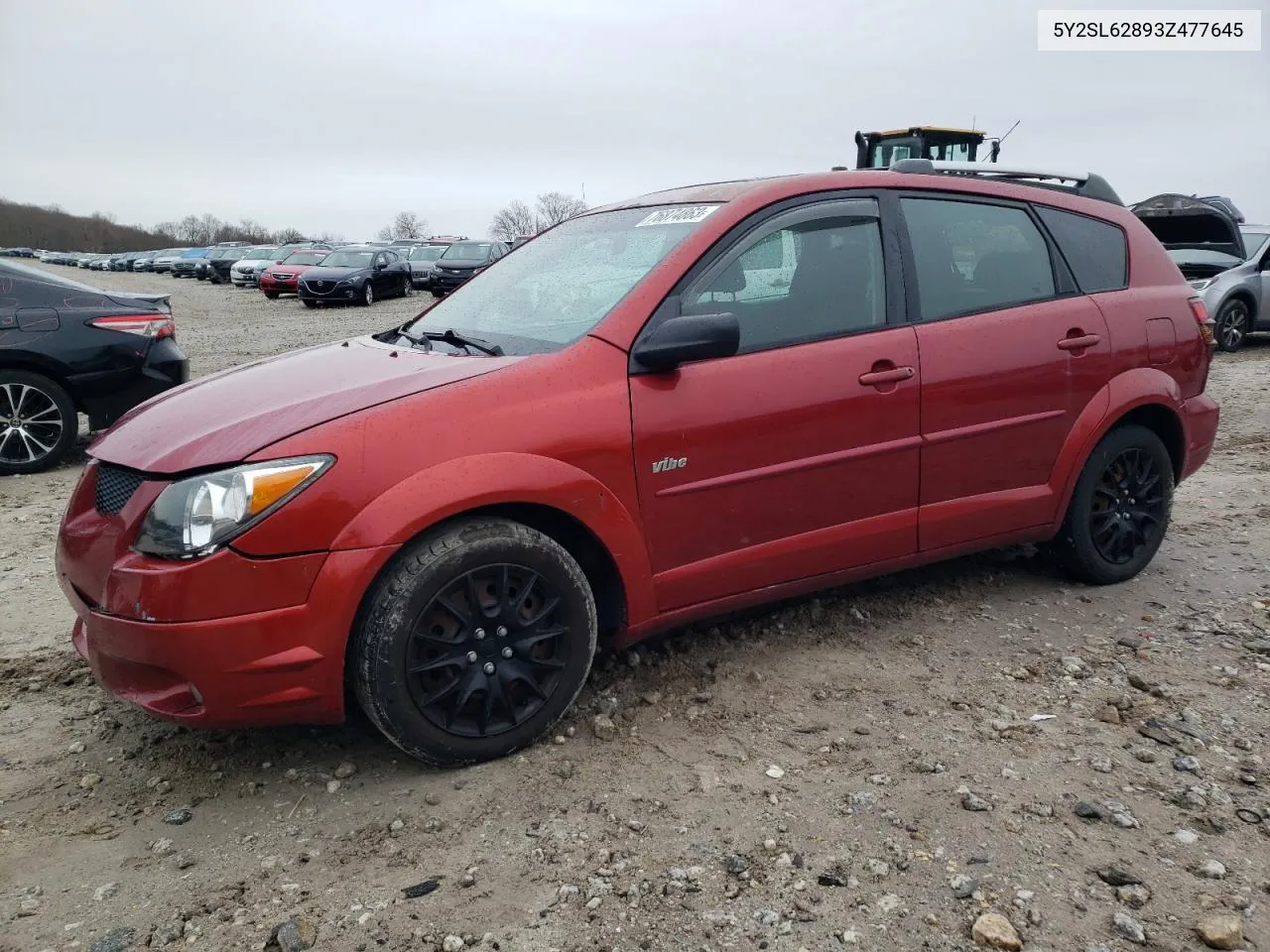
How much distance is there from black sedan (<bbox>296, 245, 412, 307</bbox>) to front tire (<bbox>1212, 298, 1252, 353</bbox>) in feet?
64.0

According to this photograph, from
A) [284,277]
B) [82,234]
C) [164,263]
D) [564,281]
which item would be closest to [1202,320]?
[564,281]

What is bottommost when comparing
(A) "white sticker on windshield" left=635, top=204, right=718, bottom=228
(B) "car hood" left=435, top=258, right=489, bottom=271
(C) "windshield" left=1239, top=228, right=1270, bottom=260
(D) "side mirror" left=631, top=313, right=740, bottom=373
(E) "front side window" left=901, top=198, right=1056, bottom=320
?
(D) "side mirror" left=631, top=313, right=740, bottom=373

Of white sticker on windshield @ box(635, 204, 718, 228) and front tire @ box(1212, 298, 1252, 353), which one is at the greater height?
white sticker on windshield @ box(635, 204, 718, 228)

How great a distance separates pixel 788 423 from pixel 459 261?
26.2 m

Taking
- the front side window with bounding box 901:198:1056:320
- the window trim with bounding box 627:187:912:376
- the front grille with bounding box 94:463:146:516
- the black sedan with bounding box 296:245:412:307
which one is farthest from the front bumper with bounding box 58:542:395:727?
the black sedan with bounding box 296:245:412:307

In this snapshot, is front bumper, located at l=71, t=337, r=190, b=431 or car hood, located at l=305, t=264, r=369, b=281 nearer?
front bumper, located at l=71, t=337, r=190, b=431

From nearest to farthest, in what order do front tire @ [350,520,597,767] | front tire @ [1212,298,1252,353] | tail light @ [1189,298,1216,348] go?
1. front tire @ [350,520,597,767]
2. tail light @ [1189,298,1216,348]
3. front tire @ [1212,298,1252,353]

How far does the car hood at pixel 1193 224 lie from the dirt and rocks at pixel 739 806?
10.8 meters

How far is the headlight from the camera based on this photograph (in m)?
2.57

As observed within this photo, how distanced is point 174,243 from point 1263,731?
119 meters

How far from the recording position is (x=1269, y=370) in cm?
1106

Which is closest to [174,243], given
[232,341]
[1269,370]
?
Result: [232,341]

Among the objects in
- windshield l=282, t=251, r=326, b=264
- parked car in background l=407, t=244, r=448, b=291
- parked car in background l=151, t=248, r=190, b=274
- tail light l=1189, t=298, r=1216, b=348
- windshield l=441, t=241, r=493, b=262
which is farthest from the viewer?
parked car in background l=151, t=248, r=190, b=274

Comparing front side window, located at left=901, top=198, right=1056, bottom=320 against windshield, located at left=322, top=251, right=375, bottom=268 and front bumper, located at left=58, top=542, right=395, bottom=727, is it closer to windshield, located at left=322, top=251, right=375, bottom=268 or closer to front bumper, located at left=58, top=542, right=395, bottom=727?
front bumper, located at left=58, top=542, right=395, bottom=727
